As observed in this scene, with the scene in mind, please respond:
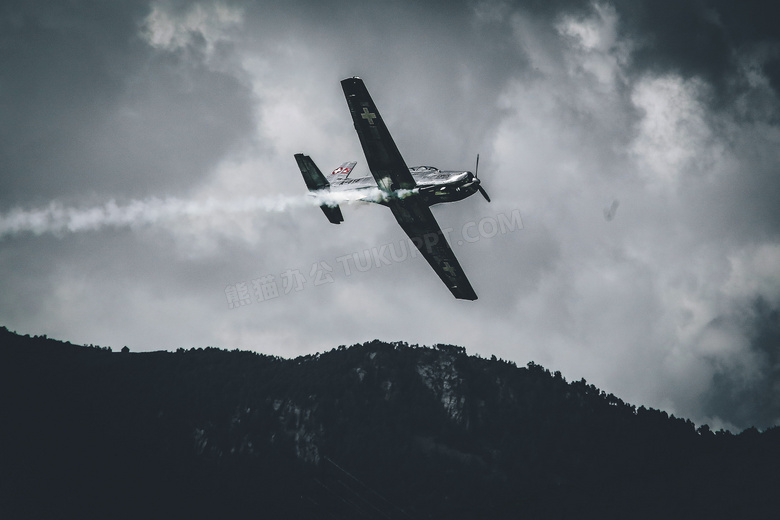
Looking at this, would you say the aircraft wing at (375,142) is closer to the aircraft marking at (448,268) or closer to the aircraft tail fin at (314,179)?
the aircraft tail fin at (314,179)

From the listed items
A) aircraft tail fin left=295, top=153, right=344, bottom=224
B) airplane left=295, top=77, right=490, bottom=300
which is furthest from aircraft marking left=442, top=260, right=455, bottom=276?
aircraft tail fin left=295, top=153, right=344, bottom=224

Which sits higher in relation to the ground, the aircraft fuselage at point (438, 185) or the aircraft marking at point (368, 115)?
the aircraft marking at point (368, 115)

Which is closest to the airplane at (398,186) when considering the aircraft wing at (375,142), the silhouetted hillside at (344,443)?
the aircraft wing at (375,142)

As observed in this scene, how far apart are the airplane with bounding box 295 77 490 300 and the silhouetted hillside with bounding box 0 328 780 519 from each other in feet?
126

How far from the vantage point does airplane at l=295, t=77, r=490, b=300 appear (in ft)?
86.3

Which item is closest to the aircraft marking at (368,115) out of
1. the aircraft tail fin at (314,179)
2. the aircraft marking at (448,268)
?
the aircraft tail fin at (314,179)

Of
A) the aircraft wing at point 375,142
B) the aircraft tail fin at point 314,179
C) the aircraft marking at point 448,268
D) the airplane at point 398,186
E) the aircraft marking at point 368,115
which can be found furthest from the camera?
the aircraft marking at point 448,268

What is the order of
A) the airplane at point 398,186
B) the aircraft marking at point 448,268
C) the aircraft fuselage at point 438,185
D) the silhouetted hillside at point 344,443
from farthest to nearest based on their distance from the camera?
1. the silhouetted hillside at point 344,443
2. the aircraft marking at point 448,268
3. the aircraft fuselage at point 438,185
4. the airplane at point 398,186

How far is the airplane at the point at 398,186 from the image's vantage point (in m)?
26.3

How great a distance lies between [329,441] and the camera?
138 metres

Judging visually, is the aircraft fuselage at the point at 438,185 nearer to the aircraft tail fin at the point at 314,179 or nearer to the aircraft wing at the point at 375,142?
the aircraft wing at the point at 375,142

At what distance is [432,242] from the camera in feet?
105

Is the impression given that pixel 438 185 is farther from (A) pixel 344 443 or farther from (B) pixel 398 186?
(A) pixel 344 443

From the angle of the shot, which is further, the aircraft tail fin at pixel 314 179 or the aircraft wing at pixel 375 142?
the aircraft tail fin at pixel 314 179
